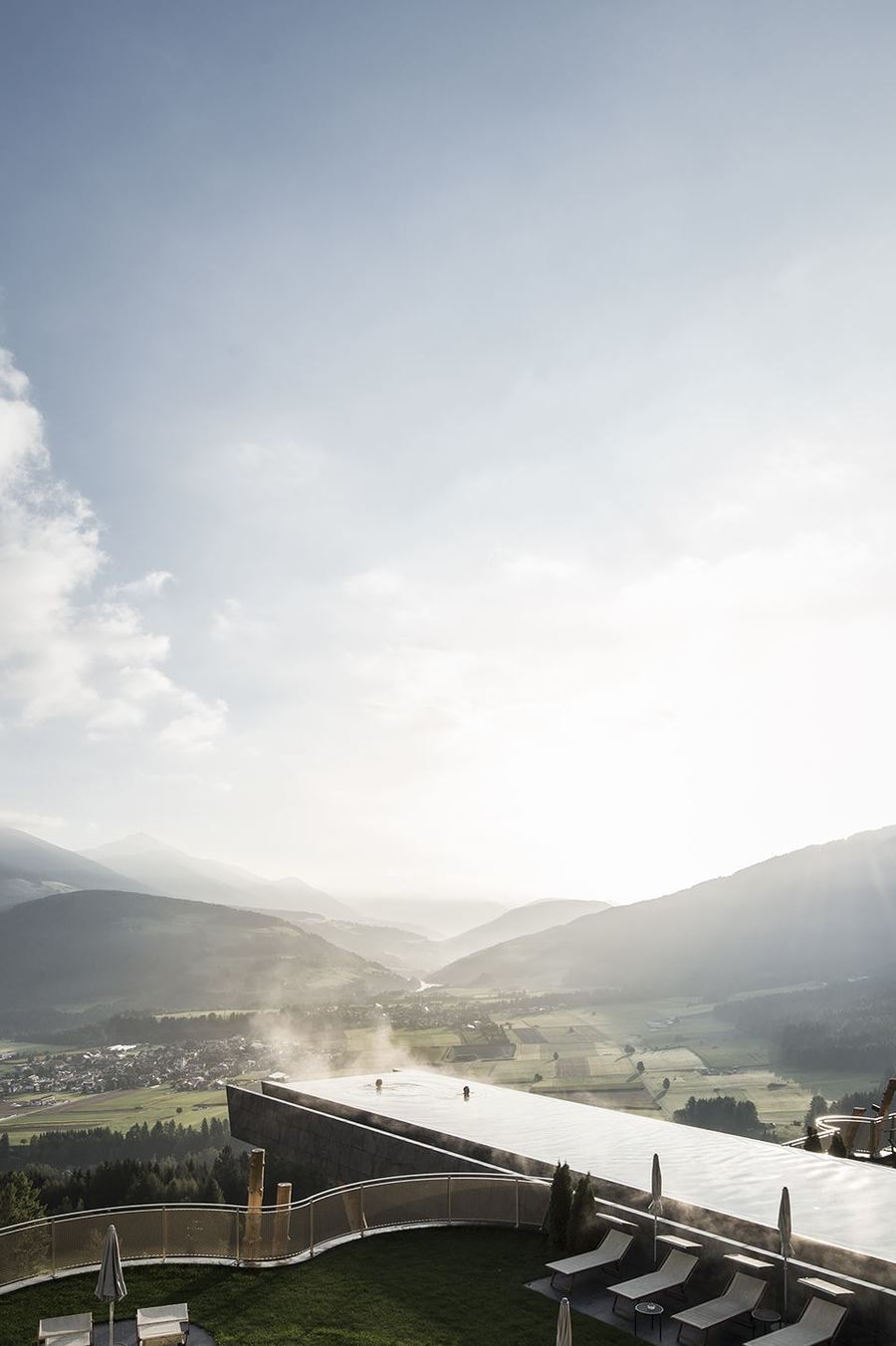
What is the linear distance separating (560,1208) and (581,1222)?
0.55 metres

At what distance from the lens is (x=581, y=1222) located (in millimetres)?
16984

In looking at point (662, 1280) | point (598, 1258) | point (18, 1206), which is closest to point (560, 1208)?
point (598, 1258)

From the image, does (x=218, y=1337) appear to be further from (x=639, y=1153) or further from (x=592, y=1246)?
(x=639, y=1153)

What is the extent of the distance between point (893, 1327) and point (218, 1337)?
9.90 metres

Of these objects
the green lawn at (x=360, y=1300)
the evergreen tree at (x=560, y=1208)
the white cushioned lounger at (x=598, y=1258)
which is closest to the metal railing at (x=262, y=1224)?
the green lawn at (x=360, y=1300)

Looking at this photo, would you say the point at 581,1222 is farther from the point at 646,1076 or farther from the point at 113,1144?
the point at 646,1076

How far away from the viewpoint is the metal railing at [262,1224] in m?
15.6

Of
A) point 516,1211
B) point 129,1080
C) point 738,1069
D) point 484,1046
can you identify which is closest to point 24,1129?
point 129,1080

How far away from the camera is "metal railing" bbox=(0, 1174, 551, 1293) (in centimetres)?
1559

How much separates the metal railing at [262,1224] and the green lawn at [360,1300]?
0.37 metres

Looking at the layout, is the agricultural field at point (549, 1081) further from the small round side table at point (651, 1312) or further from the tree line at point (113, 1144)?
the small round side table at point (651, 1312)

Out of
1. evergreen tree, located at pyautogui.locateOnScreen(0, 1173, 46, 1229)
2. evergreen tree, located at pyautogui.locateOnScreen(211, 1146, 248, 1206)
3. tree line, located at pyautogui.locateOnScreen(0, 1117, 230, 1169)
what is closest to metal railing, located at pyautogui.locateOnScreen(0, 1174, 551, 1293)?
evergreen tree, located at pyautogui.locateOnScreen(0, 1173, 46, 1229)

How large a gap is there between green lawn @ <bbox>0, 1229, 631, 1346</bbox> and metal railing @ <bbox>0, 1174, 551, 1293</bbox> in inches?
14.6

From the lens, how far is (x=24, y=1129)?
158875mm
